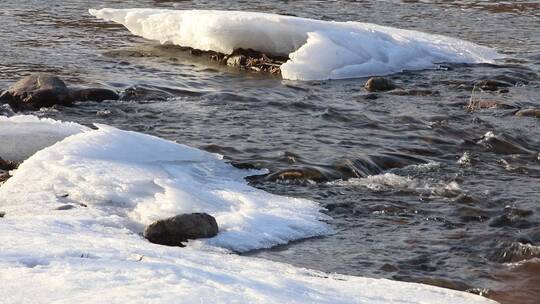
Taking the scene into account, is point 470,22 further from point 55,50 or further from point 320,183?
point 320,183

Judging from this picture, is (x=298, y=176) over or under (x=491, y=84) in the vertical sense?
under

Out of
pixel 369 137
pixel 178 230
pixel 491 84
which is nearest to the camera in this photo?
pixel 178 230

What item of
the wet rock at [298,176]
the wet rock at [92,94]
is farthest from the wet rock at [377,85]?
the wet rock at [298,176]

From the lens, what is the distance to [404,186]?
8312mm

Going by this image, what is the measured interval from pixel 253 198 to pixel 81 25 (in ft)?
32.0

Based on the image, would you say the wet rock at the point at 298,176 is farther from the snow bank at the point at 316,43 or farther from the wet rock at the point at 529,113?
the snow bank at the point at 316,43

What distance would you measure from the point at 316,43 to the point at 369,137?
355 centimetres

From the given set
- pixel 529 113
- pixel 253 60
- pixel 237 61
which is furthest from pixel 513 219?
pixel 237 61

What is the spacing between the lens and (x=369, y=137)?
1009 centimetres

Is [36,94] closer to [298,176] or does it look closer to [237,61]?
[298,176]

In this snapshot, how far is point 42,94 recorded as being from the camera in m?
10.8

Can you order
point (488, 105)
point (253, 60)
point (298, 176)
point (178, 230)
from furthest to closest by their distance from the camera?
point (253, 60) < point (488, 105) < point (298, 176) < point (178, 230)

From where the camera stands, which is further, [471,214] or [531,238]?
[471,214]

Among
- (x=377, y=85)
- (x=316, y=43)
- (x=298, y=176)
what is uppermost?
(x=316, y=43)
